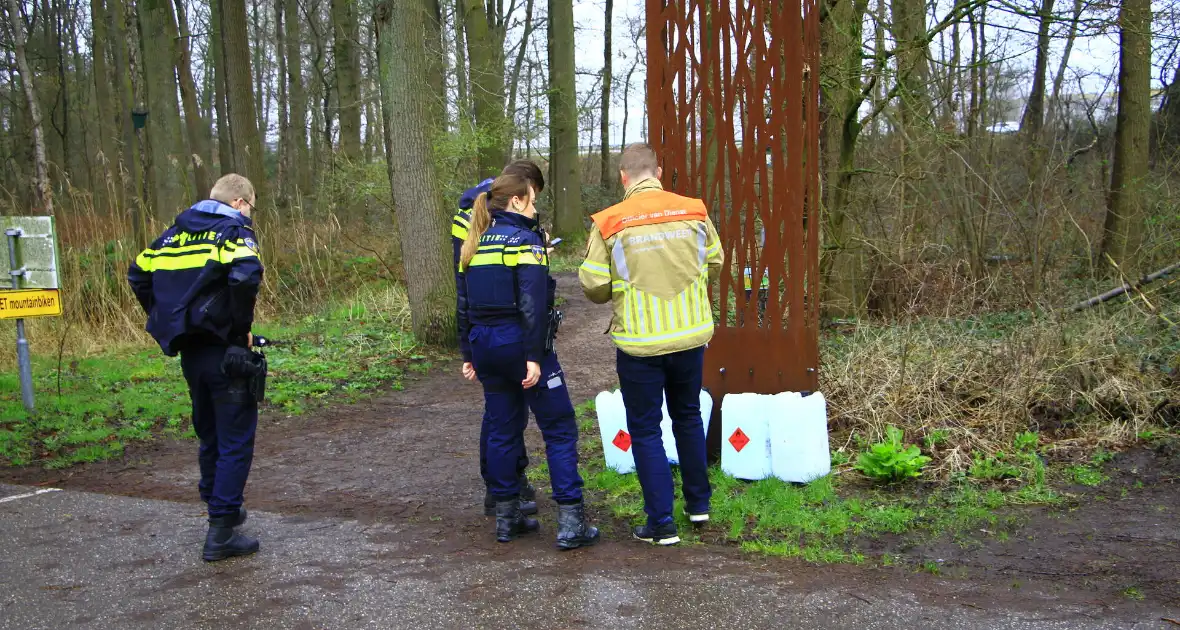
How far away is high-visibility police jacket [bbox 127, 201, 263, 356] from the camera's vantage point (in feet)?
13.4

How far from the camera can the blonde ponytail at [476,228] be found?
4.28 metres

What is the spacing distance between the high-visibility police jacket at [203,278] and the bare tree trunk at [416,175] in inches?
236

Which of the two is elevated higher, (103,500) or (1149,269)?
(1149,269)

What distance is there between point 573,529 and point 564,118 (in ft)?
55.6

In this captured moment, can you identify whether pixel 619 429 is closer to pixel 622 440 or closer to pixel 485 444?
pixel 622 440

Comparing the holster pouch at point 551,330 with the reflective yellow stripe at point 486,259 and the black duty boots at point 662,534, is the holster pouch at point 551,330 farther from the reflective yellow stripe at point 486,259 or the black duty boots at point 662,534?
the black duty boots at point 662,534

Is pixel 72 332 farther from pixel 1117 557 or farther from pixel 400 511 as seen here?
pixel 1117 557

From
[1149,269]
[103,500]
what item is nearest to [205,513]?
[103,500]

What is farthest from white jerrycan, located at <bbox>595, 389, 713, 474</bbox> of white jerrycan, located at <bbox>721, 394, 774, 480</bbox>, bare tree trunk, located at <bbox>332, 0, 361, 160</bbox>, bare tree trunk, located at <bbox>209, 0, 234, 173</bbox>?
bare tree trunk, located at <bbox>209, 0, 234, 173</bbox>

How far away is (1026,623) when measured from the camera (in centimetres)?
335

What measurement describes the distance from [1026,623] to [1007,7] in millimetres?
5975

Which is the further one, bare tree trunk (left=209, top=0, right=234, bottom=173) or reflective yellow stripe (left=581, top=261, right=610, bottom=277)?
bare tree trunk (left=209, top=0, right=234, bottom=173)

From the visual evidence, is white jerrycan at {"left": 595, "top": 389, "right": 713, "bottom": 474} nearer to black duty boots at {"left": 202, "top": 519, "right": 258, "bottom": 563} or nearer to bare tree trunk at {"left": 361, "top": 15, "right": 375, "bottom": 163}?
black duty boots at {"left": 202, "top": 519, "right": 258, "bottom": 563}

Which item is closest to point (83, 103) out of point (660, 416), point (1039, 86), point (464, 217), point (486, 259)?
point (1039, 86)
